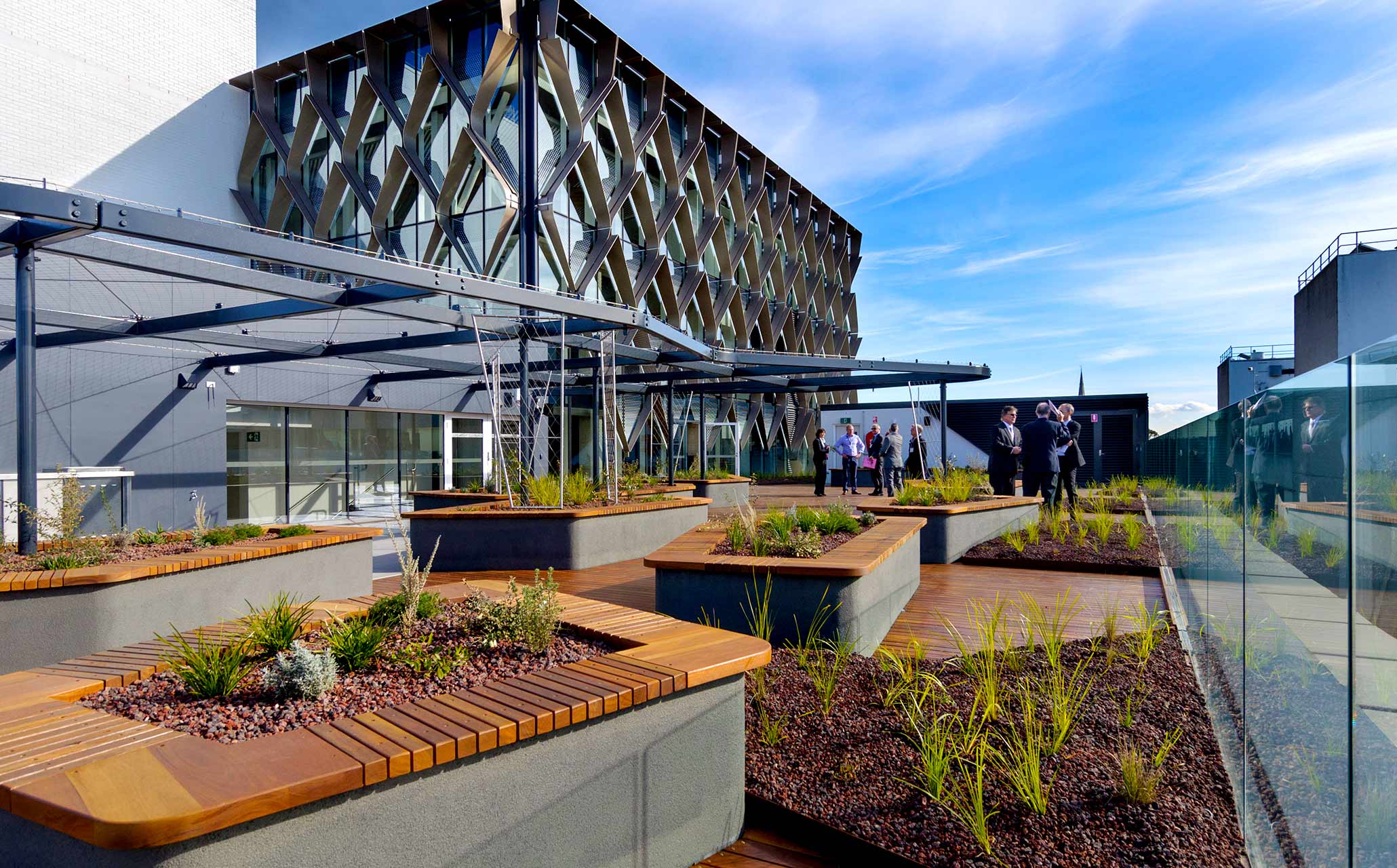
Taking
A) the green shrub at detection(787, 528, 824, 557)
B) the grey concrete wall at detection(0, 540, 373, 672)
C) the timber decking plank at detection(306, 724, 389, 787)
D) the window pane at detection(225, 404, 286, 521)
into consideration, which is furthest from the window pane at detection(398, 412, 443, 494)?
the timber decking plank at detection(306, 724, 389, 787)

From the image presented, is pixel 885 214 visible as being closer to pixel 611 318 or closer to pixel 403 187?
pixel 403 187

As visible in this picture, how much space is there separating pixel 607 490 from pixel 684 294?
16.7m

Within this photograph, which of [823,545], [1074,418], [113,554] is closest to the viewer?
[113,554]

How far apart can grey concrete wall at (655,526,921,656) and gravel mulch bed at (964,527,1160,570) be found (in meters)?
4.07

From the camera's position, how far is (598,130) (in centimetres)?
2330

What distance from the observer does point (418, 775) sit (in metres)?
2.40

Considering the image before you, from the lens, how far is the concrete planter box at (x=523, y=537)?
9.73 metres

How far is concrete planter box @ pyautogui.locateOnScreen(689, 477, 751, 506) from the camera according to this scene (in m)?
19.3

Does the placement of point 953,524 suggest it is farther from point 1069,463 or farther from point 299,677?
point 299,677

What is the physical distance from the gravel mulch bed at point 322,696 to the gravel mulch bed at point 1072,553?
723 centimetres

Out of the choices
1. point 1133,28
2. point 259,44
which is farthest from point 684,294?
point 1133,28

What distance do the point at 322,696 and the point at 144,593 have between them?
3790 mm

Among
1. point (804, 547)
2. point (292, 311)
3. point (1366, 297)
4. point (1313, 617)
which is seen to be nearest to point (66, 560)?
point (292, 311)

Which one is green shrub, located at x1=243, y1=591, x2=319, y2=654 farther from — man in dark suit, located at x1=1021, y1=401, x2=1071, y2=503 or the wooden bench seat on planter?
man in dark suit, located at x1=1021, y1=401, x2=1071, y2=503
